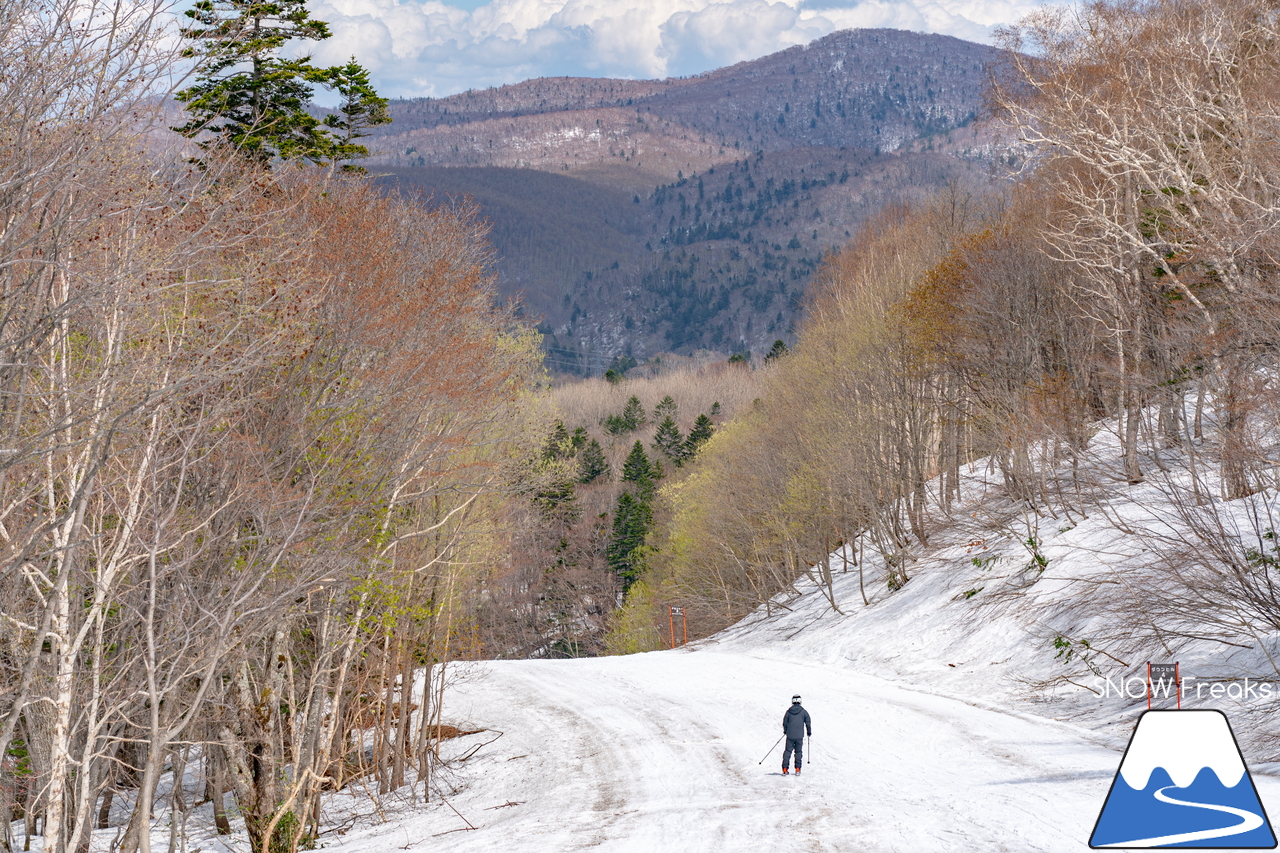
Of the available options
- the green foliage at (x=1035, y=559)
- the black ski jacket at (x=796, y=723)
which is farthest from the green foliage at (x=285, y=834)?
the green foliage at (x=1035, y=559)

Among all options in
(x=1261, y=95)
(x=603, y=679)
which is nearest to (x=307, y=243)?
(x=603, y=679)

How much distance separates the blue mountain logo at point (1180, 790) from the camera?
4117 millimetres

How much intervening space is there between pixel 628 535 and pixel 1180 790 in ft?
219

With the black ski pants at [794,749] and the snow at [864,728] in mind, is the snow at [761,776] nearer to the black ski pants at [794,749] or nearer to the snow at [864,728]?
the snow at [864,728]

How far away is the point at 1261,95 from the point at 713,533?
2748cm

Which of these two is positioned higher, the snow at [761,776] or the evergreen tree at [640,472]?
the snow at [761,776]

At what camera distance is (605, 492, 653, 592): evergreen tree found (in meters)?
69.4

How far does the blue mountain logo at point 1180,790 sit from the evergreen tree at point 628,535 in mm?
63782

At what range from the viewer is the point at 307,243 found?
16422 millimetres

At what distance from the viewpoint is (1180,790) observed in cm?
430

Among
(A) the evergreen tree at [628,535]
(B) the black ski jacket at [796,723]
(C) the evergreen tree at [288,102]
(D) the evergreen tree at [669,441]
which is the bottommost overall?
(A) the evergreen tree at [628,535]

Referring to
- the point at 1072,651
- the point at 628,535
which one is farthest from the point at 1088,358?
the point at 628,535

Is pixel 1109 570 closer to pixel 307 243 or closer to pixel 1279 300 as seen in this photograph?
pixel 1279 300

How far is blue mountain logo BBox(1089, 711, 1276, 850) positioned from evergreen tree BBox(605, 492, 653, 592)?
209ft
